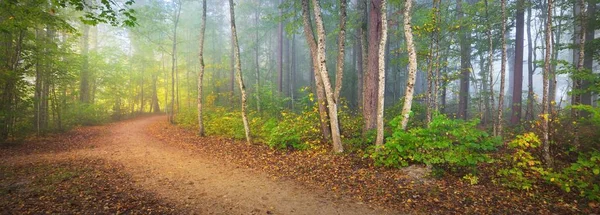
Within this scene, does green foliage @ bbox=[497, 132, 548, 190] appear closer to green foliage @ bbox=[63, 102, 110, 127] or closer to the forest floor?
the forest floor

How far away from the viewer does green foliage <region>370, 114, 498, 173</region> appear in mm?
6152

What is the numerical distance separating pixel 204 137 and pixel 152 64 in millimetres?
18470

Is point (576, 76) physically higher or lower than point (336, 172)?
higher

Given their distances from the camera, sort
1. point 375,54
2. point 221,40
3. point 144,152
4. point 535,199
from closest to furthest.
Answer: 1. point 535,199
2. point 375,54
3. point 144,152
4. point 221,40

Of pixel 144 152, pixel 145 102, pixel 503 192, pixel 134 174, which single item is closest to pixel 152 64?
pixel 145 102

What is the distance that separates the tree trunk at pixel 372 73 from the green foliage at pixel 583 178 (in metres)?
5.27

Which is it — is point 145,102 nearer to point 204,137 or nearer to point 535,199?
point 204,137

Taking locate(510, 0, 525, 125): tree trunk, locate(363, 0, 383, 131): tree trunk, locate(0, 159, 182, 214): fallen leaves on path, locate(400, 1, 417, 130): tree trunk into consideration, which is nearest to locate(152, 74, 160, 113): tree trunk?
locate(0, 159, 182, 214): fallen leaves on path

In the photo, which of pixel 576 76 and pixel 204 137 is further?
pixel 204 137

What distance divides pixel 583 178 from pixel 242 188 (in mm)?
7451

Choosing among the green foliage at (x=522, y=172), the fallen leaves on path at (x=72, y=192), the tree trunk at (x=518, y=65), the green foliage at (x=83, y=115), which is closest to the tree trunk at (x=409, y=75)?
the green foliage at (x=522, y=172)

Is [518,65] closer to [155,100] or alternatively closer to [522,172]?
[522,172]

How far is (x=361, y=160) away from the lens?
7.78 meters

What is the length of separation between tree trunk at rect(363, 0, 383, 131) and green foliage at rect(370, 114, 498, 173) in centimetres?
235
